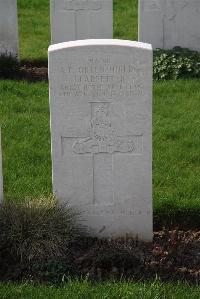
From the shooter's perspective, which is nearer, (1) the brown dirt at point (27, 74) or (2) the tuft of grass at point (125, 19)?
(1) the brown dirt at point (27, 74)

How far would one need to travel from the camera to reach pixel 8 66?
10.1m

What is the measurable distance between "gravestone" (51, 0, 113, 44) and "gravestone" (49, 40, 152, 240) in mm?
5535

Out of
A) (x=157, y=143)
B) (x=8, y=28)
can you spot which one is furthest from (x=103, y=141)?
(x=8, y=28)

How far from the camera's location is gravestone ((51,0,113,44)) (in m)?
10.5

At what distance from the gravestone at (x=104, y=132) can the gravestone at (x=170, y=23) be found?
5.93 meters

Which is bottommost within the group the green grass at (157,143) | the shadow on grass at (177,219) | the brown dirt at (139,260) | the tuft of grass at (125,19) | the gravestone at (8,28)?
the brown dirt at (139,260)

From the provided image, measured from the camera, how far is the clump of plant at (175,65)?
987 centimetres

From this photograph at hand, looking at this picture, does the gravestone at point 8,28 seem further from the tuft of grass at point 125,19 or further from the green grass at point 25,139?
the tuft of grass at point 125,19

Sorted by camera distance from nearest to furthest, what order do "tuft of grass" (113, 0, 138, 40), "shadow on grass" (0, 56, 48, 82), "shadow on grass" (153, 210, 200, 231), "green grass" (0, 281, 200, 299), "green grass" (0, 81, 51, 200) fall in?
"green grass" (0, 281, 200, 299) < "shadow on grass" (153, 210, 200, 231) < "green grass" (0, 81, 51, 200) < "shadow on grass" (0, 56, 48, 82) < "tuft of grass" (113, 0, 138, 40)

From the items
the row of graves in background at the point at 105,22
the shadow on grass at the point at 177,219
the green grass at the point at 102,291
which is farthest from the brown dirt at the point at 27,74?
the green grass at the point at 102,291

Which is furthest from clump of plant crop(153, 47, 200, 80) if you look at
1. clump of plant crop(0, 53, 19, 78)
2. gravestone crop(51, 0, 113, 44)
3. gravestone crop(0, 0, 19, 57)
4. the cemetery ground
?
gravestone crop(0, 0, 19, 57)

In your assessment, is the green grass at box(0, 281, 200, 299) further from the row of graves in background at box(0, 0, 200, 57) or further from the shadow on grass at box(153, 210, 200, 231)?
the row of graves in background at box(0, 0, 200, 57)

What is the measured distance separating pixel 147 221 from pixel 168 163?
145 centimetres

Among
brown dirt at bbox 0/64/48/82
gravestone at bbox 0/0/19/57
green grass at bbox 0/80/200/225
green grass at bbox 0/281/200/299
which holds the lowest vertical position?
green grass at bbox 0/281/200/299
